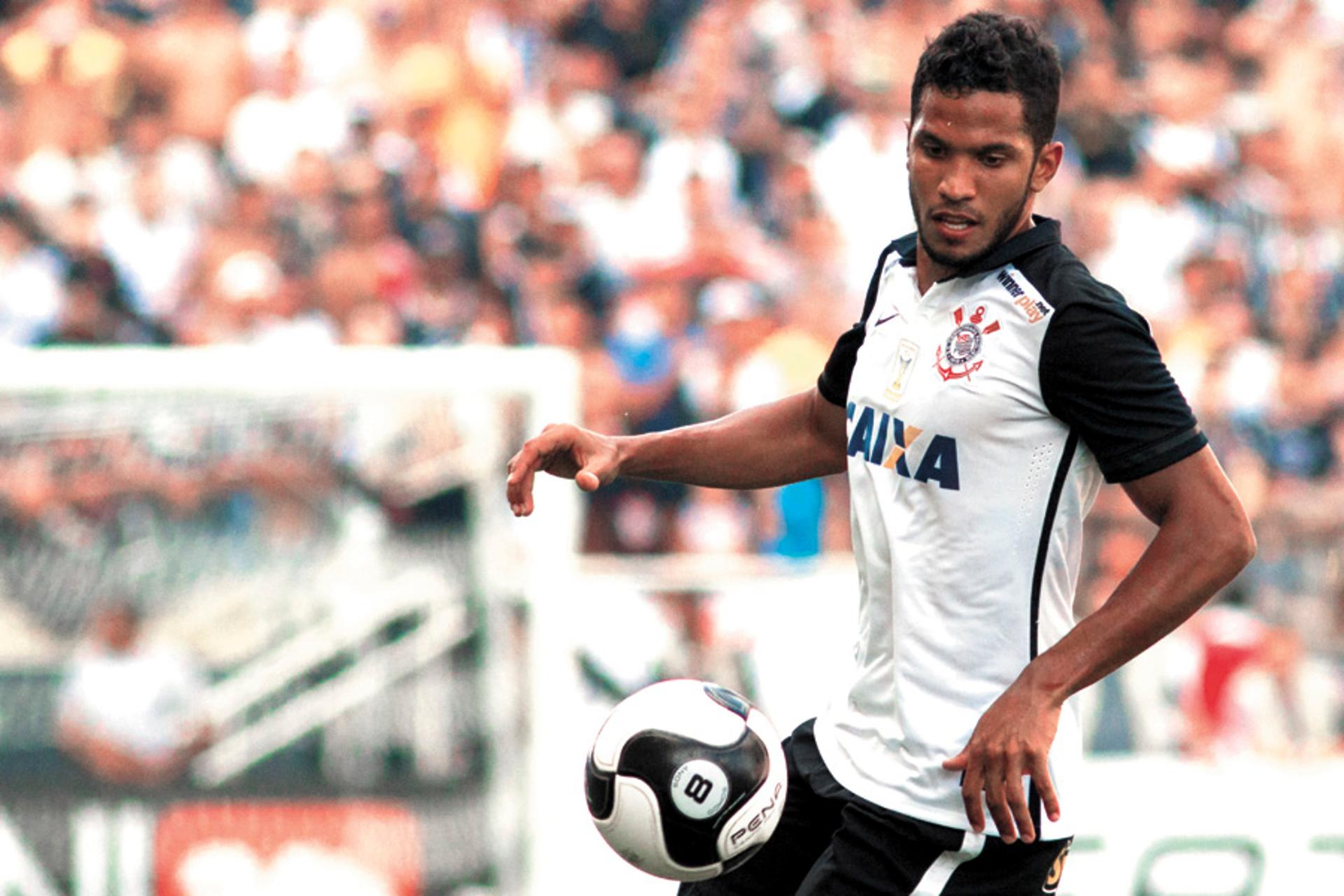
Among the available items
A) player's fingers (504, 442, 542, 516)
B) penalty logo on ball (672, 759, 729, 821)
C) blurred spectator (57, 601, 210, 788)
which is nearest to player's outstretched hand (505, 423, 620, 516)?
player's fingers (504, 442, 542, 516)

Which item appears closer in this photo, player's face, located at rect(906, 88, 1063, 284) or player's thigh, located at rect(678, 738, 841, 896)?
player's face, located at rect(906, 88, 1063, 284)

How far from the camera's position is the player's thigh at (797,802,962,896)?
3.40 meters

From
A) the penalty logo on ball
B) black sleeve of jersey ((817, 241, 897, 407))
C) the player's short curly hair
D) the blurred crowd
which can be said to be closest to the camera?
the player's short curly hair

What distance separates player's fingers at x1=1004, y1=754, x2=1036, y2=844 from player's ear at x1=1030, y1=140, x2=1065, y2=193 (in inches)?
39.9

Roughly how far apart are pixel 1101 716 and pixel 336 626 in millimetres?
3204

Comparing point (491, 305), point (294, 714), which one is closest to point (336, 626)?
point (294, 714)

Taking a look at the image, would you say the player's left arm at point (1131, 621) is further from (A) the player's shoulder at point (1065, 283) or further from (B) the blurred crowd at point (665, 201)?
(B) the blurred crowd at point (665, 201)

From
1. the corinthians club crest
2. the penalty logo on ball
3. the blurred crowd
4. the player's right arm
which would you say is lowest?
the penalty logo on ball

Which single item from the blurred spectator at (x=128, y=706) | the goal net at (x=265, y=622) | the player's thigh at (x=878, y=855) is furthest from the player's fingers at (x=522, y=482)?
the blurred spectator at (x=128, y=706)

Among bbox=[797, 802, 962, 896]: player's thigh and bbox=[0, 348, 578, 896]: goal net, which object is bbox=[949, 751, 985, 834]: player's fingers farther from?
bbox=[0, 348, 578, 896]: goal net

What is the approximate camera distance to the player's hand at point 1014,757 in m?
3.12

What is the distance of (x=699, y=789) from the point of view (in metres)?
3.58

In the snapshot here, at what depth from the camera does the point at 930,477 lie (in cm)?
338

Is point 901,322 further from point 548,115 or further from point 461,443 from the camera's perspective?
point 548,115
